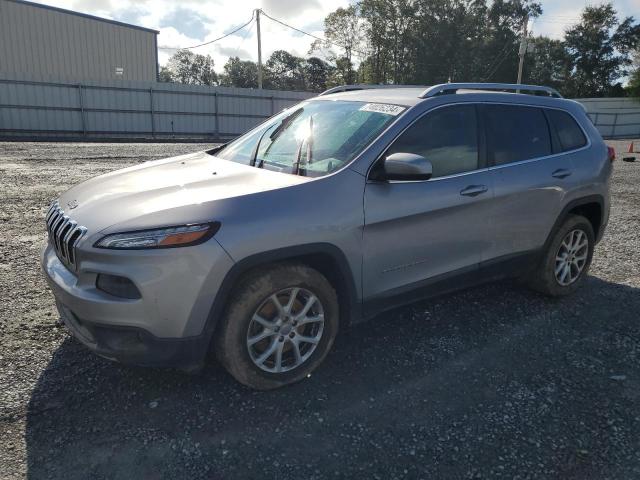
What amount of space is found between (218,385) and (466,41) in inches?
2211

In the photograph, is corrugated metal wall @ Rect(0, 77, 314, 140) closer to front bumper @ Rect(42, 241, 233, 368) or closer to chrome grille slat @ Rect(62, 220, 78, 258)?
chrome grille slat @ Rect(62, 220, 78, 258)

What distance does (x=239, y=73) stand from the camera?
86625mm

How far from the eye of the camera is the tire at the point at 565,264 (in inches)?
165

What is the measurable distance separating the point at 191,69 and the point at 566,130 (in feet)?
321

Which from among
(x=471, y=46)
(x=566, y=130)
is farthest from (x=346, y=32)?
(x=566, y=130)

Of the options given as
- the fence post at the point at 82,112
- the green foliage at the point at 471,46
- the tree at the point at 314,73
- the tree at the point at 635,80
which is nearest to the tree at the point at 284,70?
the tree at the point at 314,73

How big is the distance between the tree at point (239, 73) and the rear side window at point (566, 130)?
82.5 meters

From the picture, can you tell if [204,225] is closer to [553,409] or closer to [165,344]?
[165,344]

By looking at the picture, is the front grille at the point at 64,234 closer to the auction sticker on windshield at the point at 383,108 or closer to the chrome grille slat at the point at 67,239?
the chrome grille slat at the point at 67,239

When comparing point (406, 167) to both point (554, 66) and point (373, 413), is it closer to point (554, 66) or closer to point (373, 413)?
point (373, 413)

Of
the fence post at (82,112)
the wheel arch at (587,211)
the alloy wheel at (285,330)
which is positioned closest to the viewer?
the alloy wheel at (285,330)

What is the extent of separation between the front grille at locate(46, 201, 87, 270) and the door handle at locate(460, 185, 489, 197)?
247 centimetres

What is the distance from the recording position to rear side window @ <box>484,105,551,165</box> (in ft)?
12.2

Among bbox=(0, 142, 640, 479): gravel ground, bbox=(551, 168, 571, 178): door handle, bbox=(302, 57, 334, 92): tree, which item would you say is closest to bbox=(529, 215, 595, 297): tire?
bbox=(0, 142, 640, 479): gravel ground
